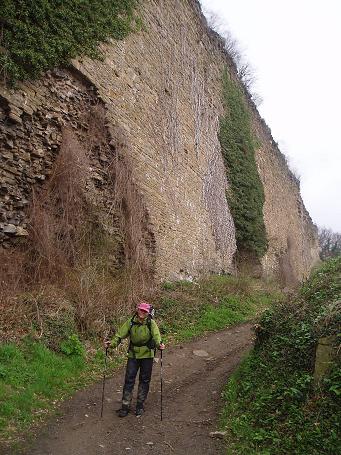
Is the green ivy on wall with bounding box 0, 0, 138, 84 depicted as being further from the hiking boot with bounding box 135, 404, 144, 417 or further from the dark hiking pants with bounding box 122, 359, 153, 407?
the hiking boot with bounding box 135, 404, 144, 417

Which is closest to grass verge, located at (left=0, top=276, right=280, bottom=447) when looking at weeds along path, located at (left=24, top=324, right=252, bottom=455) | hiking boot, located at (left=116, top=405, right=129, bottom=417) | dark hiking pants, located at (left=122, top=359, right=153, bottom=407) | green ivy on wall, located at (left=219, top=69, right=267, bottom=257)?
weeds along path, located at (left=24, top=324, right=252, bottom=455)

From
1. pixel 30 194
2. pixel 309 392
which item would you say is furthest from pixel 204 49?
pixel 309 392

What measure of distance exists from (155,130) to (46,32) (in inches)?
193

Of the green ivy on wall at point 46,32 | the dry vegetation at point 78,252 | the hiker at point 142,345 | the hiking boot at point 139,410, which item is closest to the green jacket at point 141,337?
the hiker at point 142,345

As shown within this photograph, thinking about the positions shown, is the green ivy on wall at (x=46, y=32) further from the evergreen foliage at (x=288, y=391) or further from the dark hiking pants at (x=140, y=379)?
the evergreen foliage at (x=288, y=391)

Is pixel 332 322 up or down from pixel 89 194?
A: down

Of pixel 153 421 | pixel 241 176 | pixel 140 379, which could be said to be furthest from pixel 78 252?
pixel 241 176

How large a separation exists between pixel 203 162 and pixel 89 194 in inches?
309

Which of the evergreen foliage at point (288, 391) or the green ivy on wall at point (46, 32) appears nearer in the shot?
the evergreen foliage at point (288, 391)

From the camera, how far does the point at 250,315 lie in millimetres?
12891

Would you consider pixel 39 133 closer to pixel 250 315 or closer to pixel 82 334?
pixel 82 334

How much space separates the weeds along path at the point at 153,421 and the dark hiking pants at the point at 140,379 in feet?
0.78

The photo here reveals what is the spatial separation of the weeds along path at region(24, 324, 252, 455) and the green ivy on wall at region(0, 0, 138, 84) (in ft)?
18.7

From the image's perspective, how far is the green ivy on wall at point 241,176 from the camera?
1881cm
